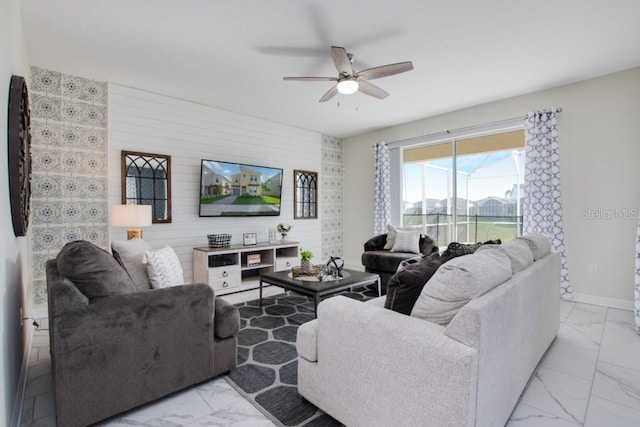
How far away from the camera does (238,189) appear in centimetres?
473

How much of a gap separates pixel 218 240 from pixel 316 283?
188 cm

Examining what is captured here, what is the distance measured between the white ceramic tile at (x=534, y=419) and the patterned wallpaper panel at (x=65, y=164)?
415 centimetres

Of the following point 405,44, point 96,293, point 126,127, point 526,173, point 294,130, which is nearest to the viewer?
point 96,293

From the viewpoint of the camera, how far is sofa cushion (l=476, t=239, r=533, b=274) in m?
1.84

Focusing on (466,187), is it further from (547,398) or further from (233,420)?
(233,420)

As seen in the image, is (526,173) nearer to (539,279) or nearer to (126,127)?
(539,279)

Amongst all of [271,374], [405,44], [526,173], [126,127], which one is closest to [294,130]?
[126,127]

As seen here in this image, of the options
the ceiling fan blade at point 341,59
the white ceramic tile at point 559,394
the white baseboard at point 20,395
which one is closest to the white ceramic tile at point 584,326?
the white ceramic tile at point 559,394

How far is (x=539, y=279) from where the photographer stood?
6.57 feet

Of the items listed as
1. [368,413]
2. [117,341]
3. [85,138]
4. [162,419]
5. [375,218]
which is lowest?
[162,419]

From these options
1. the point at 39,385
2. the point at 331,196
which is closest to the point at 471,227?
the point at 331,196

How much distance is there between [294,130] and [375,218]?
2.17 meters

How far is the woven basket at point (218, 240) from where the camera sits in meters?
4.27

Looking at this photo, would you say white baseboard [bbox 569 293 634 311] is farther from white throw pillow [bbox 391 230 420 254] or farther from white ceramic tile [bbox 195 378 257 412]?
Answer: white ceramic tile [bbox 195 378 257 412]
